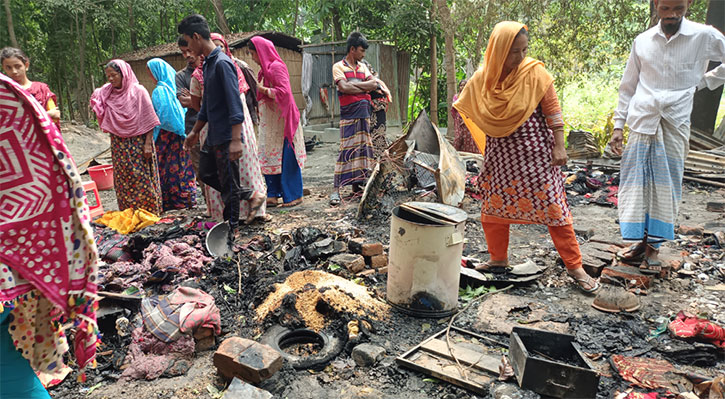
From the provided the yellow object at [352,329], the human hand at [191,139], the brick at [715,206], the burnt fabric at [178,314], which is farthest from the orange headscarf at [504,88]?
the brick at [715,206]

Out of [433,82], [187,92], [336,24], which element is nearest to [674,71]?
[187,92]

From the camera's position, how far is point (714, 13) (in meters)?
8.79

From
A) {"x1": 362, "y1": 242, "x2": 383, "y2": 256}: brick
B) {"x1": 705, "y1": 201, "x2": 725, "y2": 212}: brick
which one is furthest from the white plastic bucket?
{"x1": 705, "y1": 201, "x2": 725, "y2": 212}: brick

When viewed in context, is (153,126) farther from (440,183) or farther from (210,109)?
(440,183)

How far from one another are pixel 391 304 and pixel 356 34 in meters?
3.86

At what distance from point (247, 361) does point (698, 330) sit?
2.67m

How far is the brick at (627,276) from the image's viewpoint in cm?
356

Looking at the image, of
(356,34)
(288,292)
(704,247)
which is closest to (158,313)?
(288,292)

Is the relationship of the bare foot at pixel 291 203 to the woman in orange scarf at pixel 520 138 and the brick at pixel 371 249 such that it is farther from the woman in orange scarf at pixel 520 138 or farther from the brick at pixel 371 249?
the woman in orange scarf at pixel 520 138

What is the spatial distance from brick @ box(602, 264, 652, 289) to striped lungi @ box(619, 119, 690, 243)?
26cm

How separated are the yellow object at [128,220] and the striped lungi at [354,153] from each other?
243cm

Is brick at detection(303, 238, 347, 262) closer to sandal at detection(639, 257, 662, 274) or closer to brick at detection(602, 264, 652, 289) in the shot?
brick at detection(602, 264, 652, 289)

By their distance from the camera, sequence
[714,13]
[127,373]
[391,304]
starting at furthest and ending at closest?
[714,13], [391,304], [127,373]

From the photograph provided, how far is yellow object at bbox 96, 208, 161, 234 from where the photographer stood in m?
5.37
